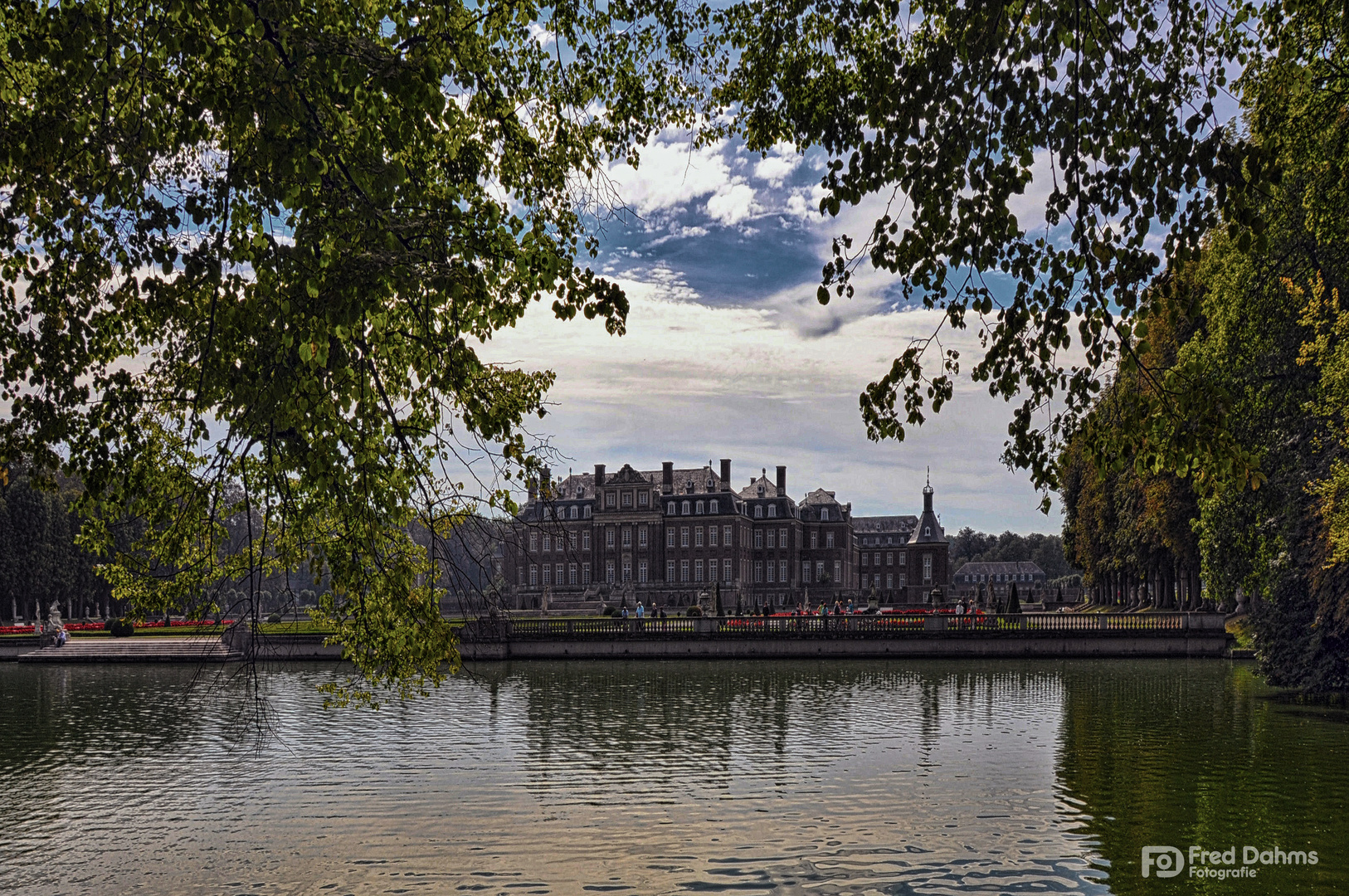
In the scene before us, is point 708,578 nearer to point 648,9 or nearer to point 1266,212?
point 1266,212

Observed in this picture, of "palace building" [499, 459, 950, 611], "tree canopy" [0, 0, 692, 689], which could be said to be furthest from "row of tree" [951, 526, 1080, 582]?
"tree canopy" [0, 0, 692, 689]

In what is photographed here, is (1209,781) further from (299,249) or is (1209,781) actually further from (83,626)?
(83,626)

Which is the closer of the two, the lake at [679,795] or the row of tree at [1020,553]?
the lake at [679,795]

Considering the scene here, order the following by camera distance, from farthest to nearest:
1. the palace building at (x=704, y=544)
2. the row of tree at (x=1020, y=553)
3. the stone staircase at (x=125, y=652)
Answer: the row of tree at (x=1020, y=553), the palace building at (x=704, y=544), the stone staircase at (x=125, y=652)

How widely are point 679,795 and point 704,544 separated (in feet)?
279

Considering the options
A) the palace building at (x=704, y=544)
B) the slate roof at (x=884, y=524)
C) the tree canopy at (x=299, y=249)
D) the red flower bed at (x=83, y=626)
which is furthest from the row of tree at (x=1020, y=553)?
the tree canopy at (x=299, y=249)

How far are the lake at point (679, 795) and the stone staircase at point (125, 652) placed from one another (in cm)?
1514

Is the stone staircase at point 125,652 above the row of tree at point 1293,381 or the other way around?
the other way around

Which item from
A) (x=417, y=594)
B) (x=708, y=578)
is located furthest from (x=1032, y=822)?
(x=708, y=578)

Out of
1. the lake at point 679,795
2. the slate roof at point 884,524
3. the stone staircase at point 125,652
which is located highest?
the slate roof at point 884,524

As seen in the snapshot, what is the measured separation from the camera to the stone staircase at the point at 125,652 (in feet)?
143

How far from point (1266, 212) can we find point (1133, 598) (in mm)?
52699

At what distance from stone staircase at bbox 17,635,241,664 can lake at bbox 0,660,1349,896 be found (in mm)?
15137

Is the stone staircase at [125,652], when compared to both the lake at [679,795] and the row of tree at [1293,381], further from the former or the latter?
the row of tree at [1293,381]
